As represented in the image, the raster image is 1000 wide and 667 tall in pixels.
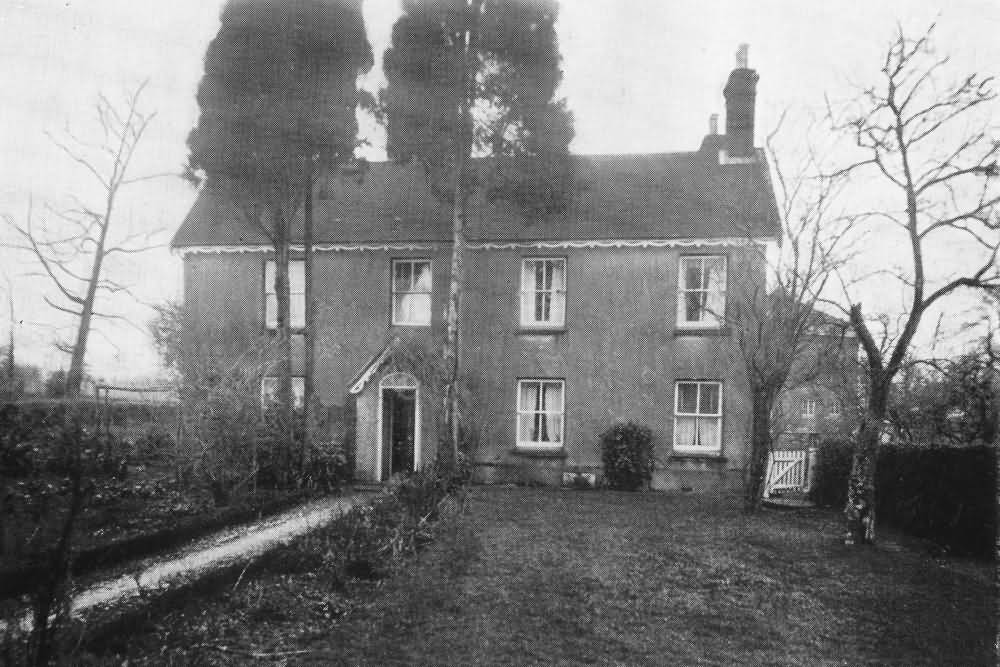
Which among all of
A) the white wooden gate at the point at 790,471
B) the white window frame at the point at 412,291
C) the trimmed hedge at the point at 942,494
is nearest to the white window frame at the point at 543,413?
the white window frame at the point at 412,291

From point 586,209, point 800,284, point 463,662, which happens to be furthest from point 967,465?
point 586,209

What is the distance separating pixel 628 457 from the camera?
17688mm

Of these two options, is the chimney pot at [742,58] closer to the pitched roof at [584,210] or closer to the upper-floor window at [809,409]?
the pitched roof at [584,210]

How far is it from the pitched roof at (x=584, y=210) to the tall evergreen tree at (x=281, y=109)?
1.73m

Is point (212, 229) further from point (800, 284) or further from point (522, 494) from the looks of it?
point (800, 284)

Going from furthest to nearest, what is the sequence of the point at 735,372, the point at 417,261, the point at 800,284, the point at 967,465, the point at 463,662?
the point at 417,261 → the point at 735,372 → the point at 800,284 → the point at 967,465 → the point at 463,662

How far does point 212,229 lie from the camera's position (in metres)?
20.1

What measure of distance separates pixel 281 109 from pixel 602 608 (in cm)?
1322

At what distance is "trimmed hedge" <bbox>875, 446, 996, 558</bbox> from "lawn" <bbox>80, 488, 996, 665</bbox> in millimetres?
853

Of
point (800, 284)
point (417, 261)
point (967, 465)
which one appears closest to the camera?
point (967, 465)

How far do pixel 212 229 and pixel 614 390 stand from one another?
43.0ft

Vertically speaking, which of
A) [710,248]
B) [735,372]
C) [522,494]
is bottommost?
[522,494]

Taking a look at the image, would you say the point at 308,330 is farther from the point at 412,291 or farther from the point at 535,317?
the point at 535,317

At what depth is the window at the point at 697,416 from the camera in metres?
18.0
